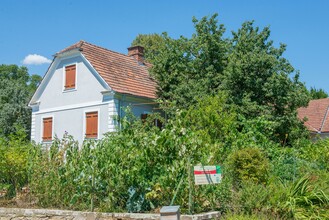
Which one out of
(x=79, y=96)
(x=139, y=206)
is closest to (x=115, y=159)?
(x=139, y=206)

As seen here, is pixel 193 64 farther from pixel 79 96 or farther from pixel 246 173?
pixel 246 173

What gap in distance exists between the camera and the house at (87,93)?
2017 centimetres

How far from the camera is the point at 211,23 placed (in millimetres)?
20656

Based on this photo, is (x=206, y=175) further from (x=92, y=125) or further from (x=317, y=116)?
(x=317, y=116)

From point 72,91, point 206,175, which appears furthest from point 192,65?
point 206,175

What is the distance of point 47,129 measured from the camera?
2283cm

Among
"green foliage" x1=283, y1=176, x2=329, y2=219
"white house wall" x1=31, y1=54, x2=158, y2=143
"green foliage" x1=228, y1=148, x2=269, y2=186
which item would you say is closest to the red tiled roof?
"white house wall" x1=31, y1=54, x2=158, y2=143

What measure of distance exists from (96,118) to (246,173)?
12653 mm

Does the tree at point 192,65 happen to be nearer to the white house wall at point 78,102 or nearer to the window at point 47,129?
the white house wall at point 78,102

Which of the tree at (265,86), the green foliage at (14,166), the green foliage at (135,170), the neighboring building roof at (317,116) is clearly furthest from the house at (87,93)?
the neighboring building roof at (317,116)

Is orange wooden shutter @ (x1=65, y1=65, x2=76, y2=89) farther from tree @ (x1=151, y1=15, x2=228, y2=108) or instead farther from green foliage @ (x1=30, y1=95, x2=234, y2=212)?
green foliage @ (x1=30, y1=95, x2=234, y2=212)

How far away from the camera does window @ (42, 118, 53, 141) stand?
22.6 m

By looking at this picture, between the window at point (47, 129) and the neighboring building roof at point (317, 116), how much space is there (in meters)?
18.6

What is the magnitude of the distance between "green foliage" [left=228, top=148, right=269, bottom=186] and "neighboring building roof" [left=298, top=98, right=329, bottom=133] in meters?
21.6
